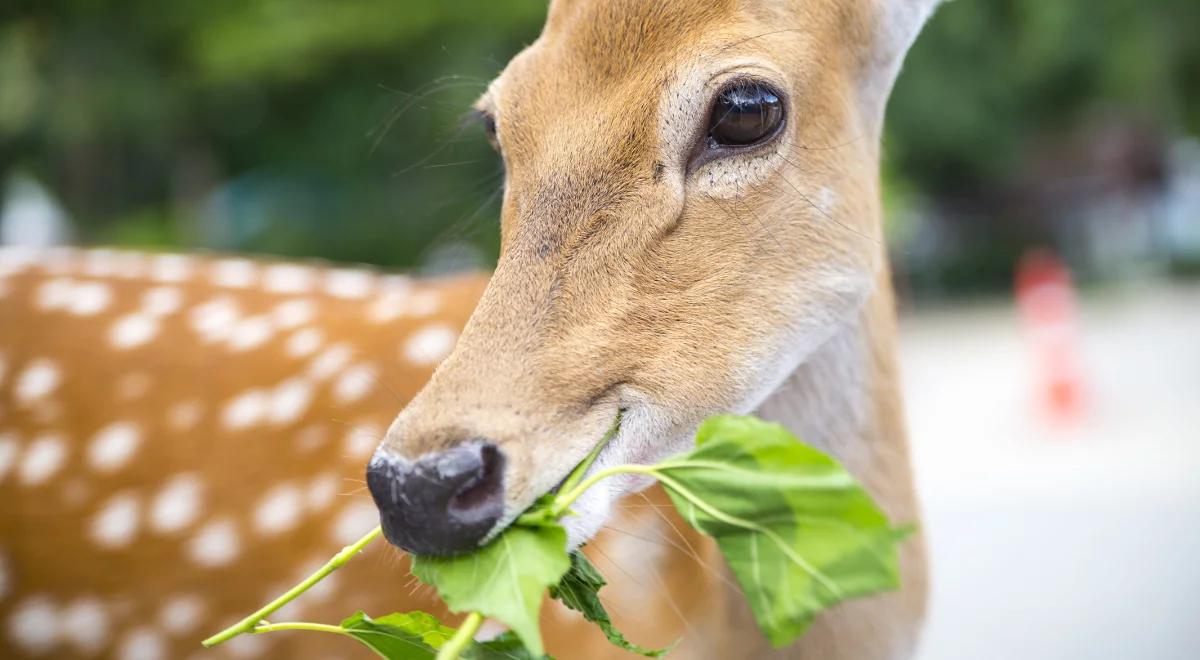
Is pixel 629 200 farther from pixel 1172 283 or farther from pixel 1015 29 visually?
pixel 1172 283

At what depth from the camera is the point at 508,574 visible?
1443 mm

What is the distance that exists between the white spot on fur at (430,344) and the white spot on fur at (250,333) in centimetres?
50

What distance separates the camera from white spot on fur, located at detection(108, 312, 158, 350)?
3.10 meters

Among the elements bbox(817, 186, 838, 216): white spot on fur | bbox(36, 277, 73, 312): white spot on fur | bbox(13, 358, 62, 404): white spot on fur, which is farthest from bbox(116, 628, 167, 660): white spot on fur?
bbox(817, 186, 838, 216): white spot on fur

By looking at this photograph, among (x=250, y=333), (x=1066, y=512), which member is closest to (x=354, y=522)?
(x=250, y=333)

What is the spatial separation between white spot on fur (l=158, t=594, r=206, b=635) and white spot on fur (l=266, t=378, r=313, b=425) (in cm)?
51

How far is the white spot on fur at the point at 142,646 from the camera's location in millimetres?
2734

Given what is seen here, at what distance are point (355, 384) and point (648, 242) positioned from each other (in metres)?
1.31

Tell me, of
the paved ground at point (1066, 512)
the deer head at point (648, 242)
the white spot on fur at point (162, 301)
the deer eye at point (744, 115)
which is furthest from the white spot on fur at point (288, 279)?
the paved ground at point (1066, 512)

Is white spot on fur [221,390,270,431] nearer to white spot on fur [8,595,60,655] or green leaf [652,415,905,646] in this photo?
white spot on fur [8,595,60,655]

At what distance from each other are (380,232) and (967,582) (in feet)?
24.7

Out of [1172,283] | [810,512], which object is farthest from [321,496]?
[1172,283]

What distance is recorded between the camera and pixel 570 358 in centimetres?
169

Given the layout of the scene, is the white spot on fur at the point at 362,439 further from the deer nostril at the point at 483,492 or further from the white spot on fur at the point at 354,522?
the deer nostril at the point at 483,492
